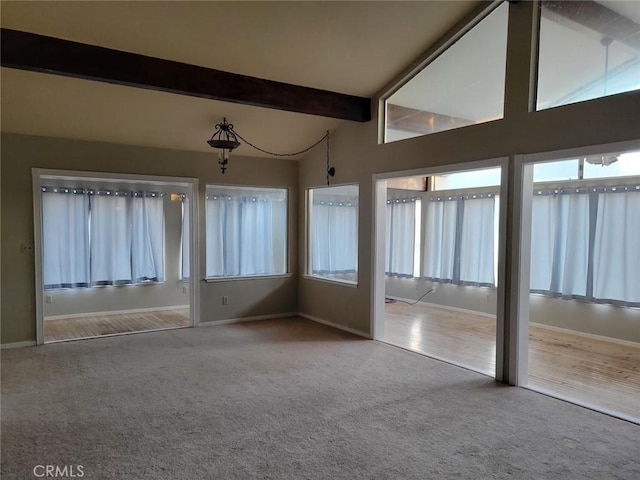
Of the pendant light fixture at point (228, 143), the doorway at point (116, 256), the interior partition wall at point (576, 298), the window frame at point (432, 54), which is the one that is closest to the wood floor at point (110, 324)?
the doorway at point (116, 256)

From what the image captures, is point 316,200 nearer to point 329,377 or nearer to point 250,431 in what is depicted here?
point 329,377

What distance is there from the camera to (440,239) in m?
7.65

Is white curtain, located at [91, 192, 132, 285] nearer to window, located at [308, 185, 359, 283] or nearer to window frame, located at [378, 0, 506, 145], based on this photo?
window, located at [308, 185, 359, 283]

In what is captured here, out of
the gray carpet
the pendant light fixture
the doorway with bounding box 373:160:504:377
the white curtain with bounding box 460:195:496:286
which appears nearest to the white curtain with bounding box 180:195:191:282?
the pendant light fixture

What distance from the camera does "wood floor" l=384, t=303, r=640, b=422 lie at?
3.73 meters

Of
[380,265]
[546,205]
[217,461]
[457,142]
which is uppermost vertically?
[457,142]

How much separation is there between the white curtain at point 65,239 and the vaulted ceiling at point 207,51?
1.84 meters

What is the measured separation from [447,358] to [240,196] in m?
3.68

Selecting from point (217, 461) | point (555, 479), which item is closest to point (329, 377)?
point (217, 461)

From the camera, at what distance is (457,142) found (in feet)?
14.3

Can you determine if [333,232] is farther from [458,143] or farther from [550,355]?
[550,355]

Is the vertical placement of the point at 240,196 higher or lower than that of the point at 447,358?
higher

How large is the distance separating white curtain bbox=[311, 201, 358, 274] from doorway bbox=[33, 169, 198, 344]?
5.79 ft

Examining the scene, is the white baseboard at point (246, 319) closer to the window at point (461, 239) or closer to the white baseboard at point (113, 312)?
the white baseboard at point (113, 312)
